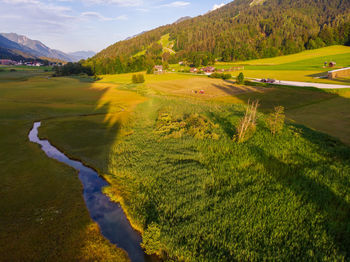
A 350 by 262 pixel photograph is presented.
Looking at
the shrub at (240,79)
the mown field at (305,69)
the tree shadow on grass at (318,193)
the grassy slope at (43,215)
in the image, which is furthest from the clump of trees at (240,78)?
the grassy slope at (43,215)

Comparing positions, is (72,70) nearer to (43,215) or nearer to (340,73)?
(43,215)

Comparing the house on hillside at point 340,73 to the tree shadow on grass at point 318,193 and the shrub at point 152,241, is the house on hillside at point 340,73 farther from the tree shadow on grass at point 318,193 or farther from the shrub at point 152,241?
the shrub at point 152,241

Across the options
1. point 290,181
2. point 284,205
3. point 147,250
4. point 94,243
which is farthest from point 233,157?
point 94,243

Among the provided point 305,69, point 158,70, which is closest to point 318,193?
point 305,69

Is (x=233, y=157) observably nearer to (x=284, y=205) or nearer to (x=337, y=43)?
(x=284, y=205)

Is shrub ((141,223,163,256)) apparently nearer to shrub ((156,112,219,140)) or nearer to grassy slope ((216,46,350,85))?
shrub ((156,112,219,140))
